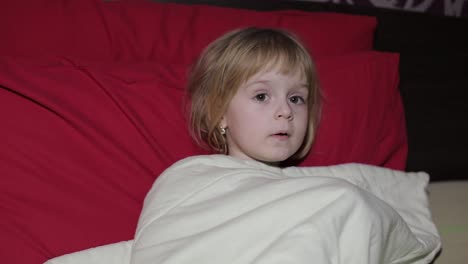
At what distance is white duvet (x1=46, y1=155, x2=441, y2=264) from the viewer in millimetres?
740

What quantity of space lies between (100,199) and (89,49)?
378 millimetres

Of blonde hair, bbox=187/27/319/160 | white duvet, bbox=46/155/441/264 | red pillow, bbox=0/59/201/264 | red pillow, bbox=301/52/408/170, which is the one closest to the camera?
white duvet, bbox=46/155/441/264

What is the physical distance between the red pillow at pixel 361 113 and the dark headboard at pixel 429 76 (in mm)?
87

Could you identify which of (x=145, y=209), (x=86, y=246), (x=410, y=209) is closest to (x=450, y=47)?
(x=410, y=209)

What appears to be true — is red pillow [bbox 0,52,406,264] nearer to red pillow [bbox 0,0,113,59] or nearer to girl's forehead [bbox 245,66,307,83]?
red pillow [bbox 0,0,113,59]

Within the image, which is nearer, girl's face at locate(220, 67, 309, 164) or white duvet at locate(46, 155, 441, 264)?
white duvet at locate(46, 155, 441, 264)

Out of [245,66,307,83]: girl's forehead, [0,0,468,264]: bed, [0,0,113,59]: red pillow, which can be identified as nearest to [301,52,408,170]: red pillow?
[0,0,468,264]: bed

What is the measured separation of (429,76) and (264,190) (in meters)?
0.86

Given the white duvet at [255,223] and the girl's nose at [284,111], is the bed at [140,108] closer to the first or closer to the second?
the white duvet at [255,223]

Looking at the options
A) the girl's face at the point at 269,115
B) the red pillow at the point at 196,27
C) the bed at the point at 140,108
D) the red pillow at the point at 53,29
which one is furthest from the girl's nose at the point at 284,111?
the red pillow at the point at 53,29

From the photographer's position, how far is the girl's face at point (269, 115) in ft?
3.12

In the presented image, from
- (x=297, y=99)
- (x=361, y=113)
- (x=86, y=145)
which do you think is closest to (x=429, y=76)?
(x=361, y=113)

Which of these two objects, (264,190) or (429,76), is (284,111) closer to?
(264,190)

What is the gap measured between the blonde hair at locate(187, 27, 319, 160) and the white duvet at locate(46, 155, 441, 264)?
0.13 m
